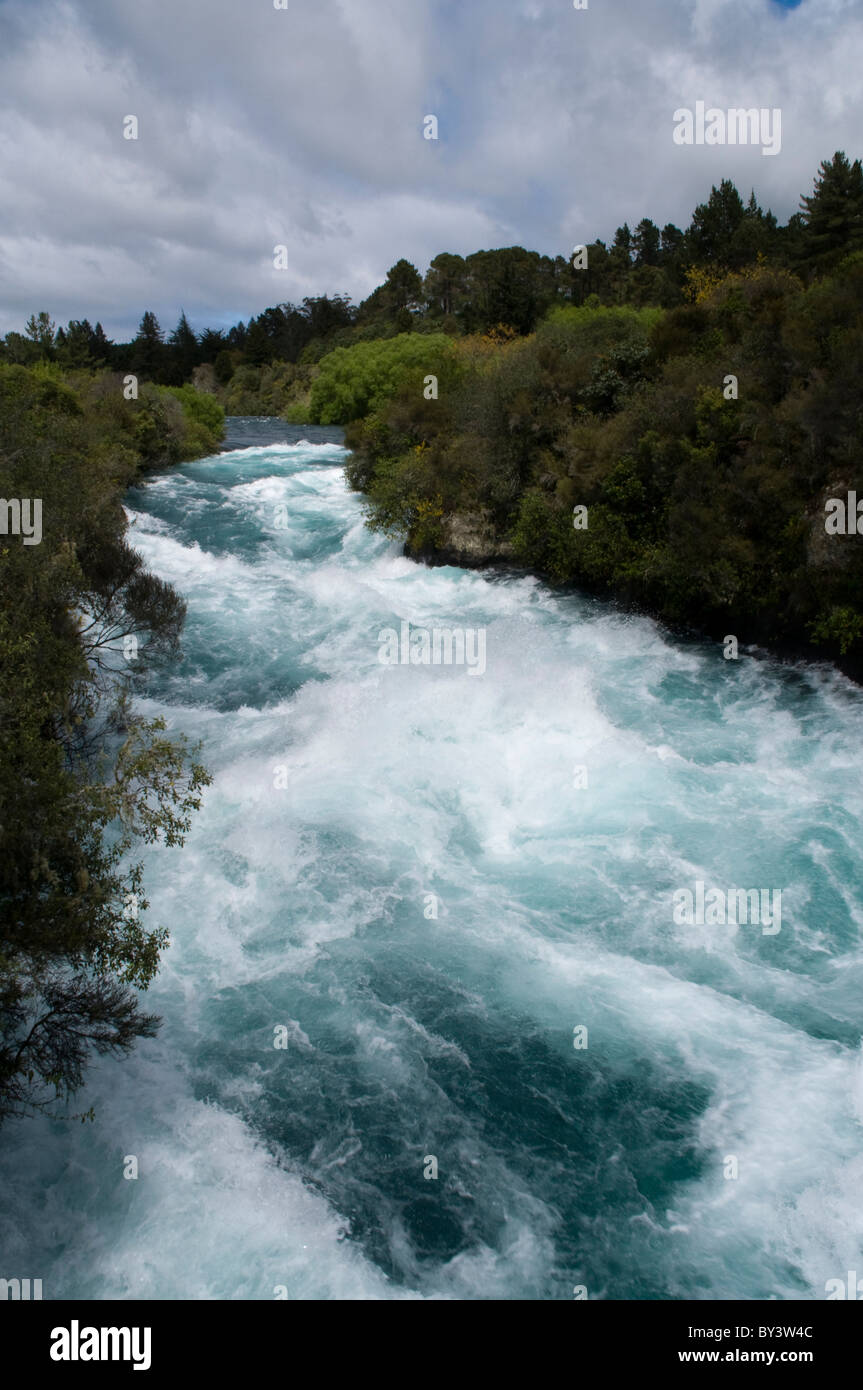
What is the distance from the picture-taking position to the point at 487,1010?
10273 millimetres

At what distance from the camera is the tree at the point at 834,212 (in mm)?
48625

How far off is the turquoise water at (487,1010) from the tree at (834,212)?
44.1 meters

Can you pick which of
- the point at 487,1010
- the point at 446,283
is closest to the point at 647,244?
the point at 446,283

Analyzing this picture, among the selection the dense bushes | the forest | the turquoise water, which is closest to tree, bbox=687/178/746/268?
the forest

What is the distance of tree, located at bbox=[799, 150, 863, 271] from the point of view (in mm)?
48625

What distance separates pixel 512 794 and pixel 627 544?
11.2m

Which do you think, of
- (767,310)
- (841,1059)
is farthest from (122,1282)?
(767,310)

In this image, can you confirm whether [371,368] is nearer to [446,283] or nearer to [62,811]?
[446,283]

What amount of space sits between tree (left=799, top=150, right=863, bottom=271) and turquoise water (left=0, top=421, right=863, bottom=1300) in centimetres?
4408

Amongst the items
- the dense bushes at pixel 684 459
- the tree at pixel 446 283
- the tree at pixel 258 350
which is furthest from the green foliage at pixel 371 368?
the tree at pixel 258 350

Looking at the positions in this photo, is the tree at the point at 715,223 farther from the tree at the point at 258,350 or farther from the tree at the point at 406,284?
the tree at the point at 258,350

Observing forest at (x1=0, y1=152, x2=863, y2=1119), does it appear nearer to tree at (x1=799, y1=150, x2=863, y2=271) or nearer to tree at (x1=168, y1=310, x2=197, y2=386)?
tree at (x1=799, y1=150, x2=863, y2=271)

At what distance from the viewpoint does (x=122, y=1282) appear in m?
7.27
